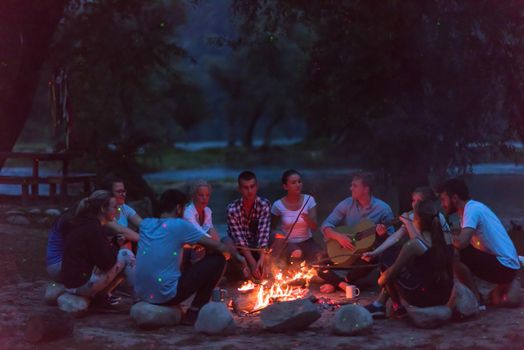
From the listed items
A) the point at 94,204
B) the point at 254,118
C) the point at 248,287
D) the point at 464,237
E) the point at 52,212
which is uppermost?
the point at 254,118

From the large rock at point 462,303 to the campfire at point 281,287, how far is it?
5.13ft

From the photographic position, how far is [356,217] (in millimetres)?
8578

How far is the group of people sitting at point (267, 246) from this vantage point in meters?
6.56

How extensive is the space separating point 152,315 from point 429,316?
2.24 metres

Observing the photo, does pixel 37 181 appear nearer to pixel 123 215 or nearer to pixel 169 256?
pixel 123 215

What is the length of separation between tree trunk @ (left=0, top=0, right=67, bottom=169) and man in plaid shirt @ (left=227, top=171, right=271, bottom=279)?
7358 mm

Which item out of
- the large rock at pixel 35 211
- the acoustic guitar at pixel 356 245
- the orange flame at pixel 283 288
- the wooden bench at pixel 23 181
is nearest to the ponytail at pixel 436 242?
the orange flame at pixel 283 288

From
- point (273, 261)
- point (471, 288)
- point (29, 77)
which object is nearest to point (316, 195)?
point (29, 77)

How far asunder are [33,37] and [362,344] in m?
10.9

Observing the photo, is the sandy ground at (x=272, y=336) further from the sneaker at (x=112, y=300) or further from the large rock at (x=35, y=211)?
the large rock at (x=35, y=211)

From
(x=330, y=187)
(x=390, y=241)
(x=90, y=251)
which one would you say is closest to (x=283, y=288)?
(x=390, y=241)

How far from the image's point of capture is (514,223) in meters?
13.2

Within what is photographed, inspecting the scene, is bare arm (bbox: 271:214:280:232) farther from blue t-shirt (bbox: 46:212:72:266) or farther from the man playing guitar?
blue t-shirt (bbox: 46:212:72:266)

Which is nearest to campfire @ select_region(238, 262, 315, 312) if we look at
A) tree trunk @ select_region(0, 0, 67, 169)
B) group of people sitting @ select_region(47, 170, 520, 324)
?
group of people sitting @ select_region(47, 170, 520, 324)
